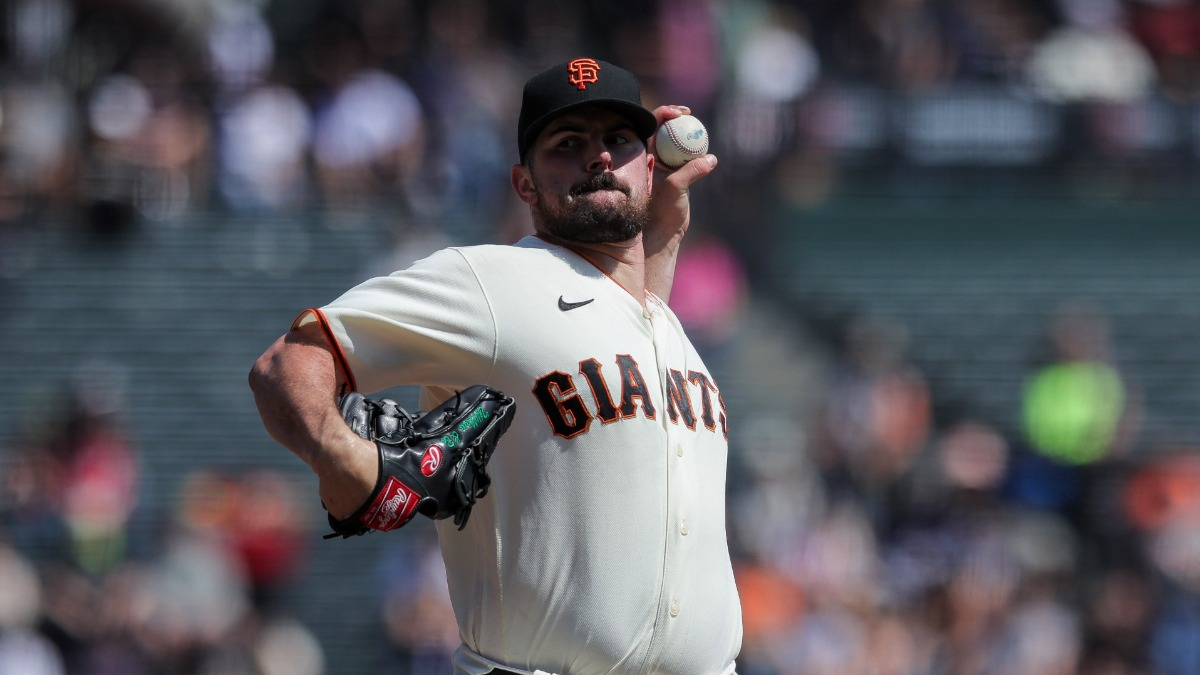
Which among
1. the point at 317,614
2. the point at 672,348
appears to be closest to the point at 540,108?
the point at 672,348

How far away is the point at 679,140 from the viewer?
3684mm

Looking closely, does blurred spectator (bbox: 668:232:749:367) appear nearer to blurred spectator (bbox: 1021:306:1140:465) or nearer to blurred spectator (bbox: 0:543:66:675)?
blurred spectator (bbox: 1021:306:1140:465)

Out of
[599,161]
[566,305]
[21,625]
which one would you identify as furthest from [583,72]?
[21,625]

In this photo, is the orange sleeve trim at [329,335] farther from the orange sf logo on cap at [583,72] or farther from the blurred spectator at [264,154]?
the blurred spectator at [264,154]

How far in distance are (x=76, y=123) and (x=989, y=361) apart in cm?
628

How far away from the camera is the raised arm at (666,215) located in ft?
12.3

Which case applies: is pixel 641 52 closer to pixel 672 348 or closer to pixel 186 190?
pixel 186 190

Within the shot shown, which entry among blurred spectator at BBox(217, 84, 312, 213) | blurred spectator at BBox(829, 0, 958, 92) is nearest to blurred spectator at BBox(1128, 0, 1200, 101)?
blurred spectator at BBox(829, 0, 958, 92)

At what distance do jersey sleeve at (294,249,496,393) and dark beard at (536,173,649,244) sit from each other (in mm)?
258

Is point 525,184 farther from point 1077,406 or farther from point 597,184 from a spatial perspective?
point 1077,406

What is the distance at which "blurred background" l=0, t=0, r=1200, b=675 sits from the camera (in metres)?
8.95

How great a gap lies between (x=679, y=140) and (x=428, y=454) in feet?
3.95

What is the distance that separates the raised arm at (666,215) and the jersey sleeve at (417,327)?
0.68 m

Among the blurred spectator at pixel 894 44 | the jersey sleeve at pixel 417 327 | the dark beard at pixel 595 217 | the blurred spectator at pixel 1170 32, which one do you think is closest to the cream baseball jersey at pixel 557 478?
the jersey sleeve at pixel 417 327
